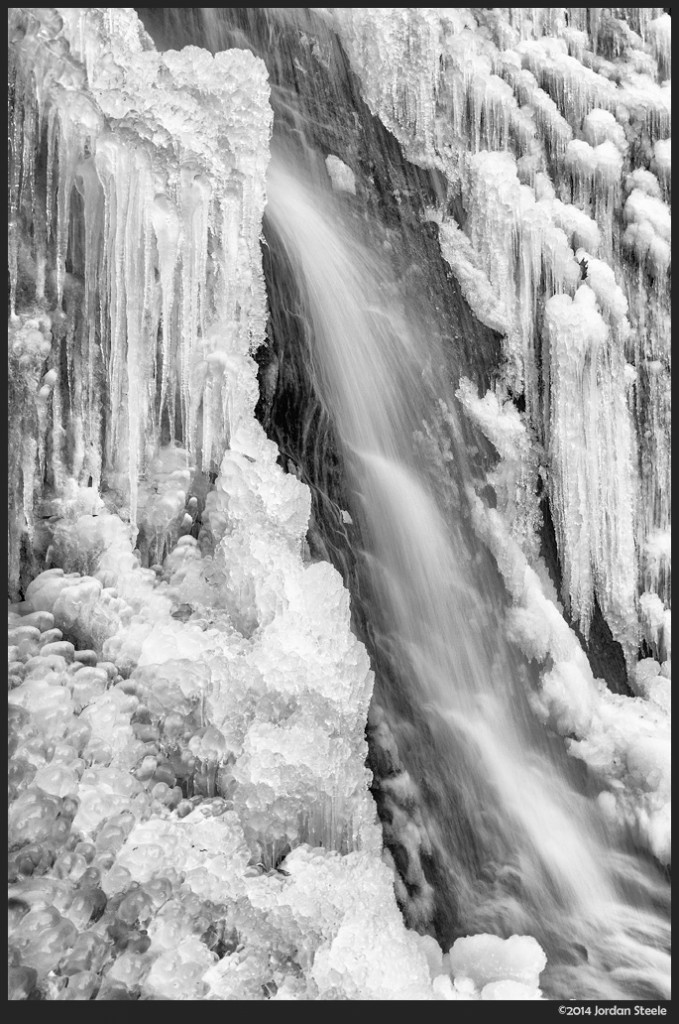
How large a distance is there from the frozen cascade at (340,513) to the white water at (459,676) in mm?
11

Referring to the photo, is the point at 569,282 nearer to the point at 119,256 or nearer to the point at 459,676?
the point at 459,676

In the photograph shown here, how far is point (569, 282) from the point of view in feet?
8.91

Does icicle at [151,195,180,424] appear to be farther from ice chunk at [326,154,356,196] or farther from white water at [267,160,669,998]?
ice chunk at [326,154,356,196]

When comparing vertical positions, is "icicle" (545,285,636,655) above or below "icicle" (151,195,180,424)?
below

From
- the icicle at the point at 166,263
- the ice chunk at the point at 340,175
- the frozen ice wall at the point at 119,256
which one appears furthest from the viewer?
the ice chunk at the point at 340,175

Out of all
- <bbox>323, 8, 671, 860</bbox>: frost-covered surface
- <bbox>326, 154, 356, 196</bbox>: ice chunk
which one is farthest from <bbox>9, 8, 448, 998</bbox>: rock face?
<bbox>323, 8, 671, 860</bbox>: frost-covered surface

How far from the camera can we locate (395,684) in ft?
7.66

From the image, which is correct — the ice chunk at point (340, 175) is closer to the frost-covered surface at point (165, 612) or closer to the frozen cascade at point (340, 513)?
the frozen cascade at point (340, 513)

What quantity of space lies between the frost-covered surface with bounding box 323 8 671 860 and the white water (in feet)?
0.59

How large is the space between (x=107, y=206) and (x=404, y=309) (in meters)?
1.02

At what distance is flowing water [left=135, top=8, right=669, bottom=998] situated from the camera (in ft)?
7.63

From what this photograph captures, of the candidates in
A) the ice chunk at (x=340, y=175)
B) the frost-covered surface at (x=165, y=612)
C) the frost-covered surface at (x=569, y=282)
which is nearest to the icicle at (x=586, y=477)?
the frost-covered surface at (x=569, y=282)

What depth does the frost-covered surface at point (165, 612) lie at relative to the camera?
5.94ft

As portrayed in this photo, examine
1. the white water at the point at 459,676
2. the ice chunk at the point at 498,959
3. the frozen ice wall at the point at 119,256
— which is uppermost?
the frozen ice wall at the point at 119,256
